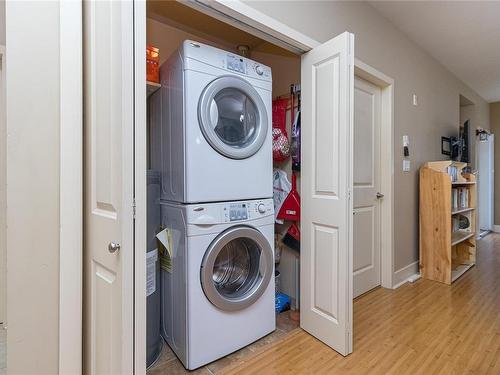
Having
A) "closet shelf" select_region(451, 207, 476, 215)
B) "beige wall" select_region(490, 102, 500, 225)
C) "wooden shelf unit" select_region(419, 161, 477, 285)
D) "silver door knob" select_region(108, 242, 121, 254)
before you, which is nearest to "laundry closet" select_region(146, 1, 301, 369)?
"silver door knob" select_region(108, 242, 121, 254)

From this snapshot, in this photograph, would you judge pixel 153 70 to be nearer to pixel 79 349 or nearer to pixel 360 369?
pixel 79 349

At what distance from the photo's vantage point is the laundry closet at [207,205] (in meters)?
1.51

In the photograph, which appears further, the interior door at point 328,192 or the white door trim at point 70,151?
the interior door at point 328,192

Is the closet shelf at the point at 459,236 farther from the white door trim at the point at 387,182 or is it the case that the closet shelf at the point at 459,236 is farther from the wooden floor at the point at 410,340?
the white door trim at the point at 387,182

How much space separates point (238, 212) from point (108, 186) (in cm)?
81

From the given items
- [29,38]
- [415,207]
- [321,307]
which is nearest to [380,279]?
[415,207]

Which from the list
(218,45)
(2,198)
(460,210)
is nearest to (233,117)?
(218,45)

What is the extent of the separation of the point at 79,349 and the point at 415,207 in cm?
323

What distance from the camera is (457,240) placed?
9.97ft

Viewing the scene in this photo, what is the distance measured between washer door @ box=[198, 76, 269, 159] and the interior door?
362mm

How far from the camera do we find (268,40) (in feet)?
5.79

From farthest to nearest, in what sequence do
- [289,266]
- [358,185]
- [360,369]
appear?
[358,185] → [289,266] → [360,369]

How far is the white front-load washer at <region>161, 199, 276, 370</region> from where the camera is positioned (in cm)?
151

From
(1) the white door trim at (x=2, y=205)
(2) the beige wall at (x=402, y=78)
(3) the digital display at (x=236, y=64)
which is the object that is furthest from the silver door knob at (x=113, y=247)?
(1) the white door trim at (x=2, y=205)
